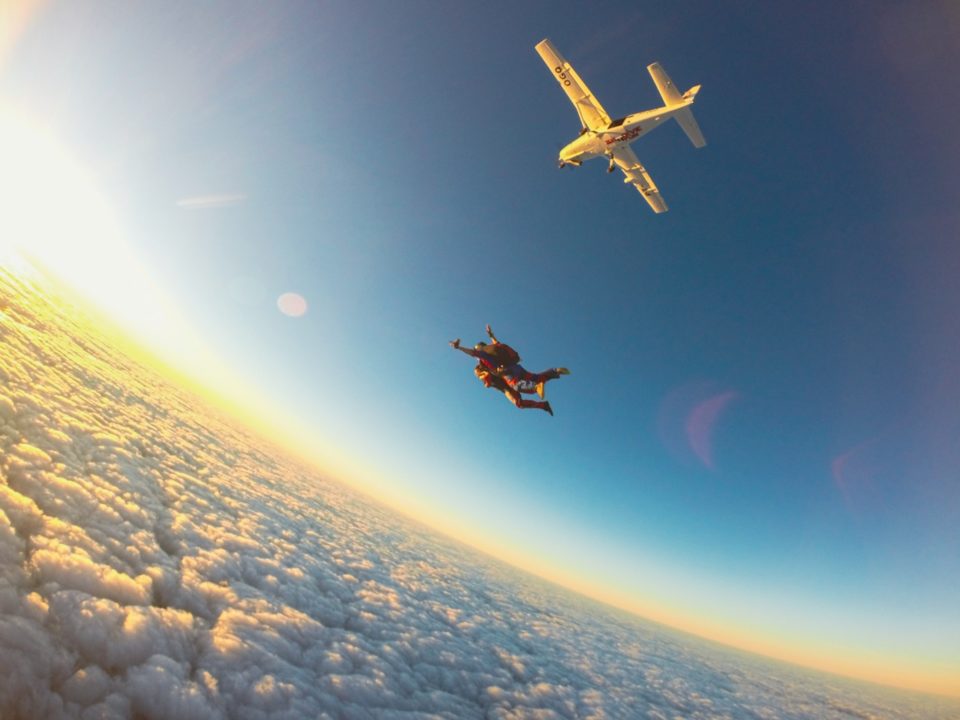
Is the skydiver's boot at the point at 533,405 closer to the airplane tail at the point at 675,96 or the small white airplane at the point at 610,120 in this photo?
the small white airplane at the point at 610,120

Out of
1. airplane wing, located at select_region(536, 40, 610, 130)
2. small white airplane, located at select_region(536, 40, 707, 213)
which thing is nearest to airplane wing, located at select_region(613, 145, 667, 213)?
small white airplane, located at select_region(536, 40, 707, 213)

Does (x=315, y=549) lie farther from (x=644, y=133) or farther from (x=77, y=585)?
(x=644, y=133)

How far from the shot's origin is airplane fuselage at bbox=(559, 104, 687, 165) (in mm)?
16453


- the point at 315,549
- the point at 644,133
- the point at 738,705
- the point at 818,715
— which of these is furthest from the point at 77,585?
the point at 818,715

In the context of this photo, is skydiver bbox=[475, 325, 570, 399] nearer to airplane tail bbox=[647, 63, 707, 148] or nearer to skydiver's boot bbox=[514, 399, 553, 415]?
skydiver's boot bbox=[514, 399, 553, 415]

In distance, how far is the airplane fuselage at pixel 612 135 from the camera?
648 inches

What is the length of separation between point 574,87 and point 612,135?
12.0ft

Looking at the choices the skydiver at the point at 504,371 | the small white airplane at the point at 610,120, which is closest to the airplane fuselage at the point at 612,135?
the small white airplane at the point at 610,120

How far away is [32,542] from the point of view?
19.6ft

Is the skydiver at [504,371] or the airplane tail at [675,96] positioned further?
the airplane tail at [675,96]

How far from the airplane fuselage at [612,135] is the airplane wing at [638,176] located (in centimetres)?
78

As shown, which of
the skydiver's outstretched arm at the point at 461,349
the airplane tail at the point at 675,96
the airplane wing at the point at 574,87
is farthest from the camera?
the airplane wing at the point at 574,87

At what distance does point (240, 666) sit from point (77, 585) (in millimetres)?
2819

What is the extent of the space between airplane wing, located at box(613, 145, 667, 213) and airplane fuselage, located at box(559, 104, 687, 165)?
0.78 metres
